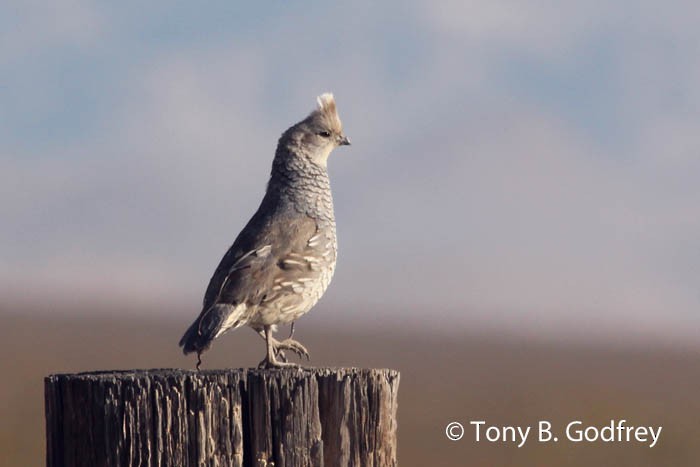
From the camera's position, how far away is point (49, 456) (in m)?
4.58

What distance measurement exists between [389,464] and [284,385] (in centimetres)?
66

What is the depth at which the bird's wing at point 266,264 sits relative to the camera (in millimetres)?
6715

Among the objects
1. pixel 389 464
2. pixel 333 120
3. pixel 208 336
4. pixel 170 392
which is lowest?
pixel 389 464

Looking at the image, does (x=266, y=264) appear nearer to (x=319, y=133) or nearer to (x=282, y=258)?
(x=282, y=258)

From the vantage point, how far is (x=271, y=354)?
6.76 metres

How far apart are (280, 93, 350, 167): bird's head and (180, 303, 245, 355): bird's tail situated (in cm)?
187

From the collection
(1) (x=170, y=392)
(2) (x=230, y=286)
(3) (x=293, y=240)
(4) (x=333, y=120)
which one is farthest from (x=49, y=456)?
(4) (x=333, y=120)

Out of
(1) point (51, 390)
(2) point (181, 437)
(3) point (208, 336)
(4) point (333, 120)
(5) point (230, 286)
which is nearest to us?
(2) point (181, 437)

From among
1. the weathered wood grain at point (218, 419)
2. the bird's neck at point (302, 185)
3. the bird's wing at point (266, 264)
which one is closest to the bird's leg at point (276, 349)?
the bird's wing at point (266, 264)

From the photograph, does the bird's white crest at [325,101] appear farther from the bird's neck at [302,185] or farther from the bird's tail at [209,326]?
the bird's tail at [209,326]

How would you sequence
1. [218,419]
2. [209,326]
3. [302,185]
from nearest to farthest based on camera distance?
[218,419], [209,326], [302,185]

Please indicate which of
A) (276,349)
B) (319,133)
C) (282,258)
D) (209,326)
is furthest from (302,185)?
(209,326)

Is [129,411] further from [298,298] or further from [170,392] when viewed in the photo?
[298,298]

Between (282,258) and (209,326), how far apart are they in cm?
89
